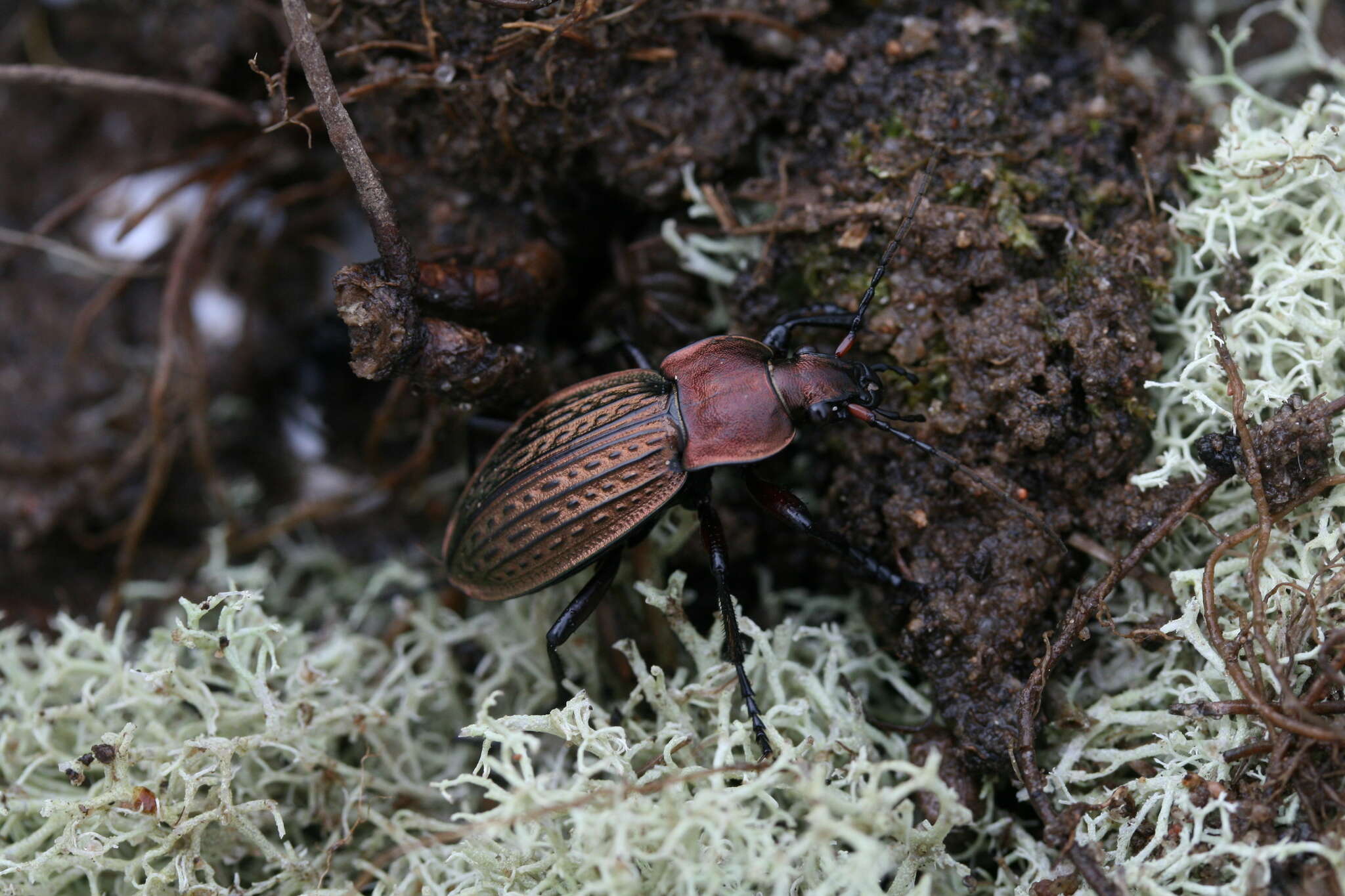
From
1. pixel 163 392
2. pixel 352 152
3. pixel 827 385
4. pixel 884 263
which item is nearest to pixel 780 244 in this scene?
pixel 884 263

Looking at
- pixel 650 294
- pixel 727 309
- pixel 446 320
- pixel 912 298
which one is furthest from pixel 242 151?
pixel 912 298

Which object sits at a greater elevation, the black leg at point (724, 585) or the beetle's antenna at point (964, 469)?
the beetle's antenna at point (964, 469)

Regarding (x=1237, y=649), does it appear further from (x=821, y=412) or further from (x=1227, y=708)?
(x=821, y=412)

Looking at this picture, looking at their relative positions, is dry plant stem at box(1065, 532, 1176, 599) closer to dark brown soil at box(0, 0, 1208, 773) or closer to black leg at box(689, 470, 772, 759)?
dark brown soil at box(0, 0, 1208, 773)

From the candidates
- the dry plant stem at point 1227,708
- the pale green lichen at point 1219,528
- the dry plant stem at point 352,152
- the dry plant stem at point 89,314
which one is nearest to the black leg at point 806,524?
the pale green lichen at point 1219,528

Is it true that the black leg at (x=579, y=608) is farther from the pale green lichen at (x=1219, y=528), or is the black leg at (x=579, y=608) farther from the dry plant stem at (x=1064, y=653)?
the pale green lichen at (x=1219, y=528)

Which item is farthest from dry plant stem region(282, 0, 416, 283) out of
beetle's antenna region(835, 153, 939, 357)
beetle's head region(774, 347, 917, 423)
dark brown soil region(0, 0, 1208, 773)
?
beetle's antenna region(835, 153, 939, 357)
